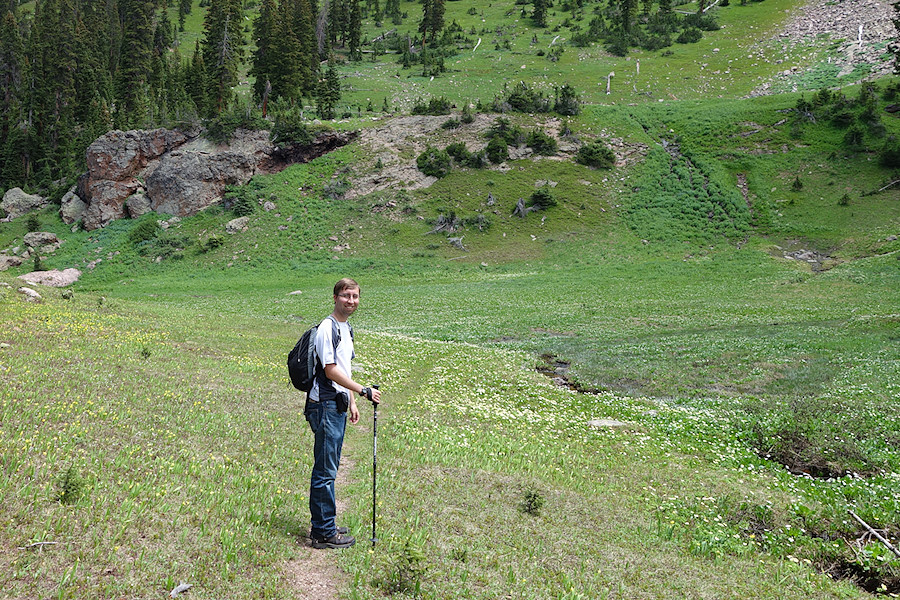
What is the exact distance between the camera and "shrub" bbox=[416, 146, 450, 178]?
7219 cm

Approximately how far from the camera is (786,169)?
6700 cm

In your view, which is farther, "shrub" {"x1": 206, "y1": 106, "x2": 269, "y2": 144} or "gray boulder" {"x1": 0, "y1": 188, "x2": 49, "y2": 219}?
"gray boulder" {"x1": 0, "y1": 188, "x2": 49, "y2": 219}

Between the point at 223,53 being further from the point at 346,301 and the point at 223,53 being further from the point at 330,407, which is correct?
the point at 330,407

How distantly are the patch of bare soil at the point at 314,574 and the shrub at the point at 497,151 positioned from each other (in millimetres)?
71723

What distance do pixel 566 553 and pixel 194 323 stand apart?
85.7 ft

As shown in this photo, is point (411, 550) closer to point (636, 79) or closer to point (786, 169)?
point (786, 169)

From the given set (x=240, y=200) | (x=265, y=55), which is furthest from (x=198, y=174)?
(x=265, y=55)

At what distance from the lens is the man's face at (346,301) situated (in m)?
6.97

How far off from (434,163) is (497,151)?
9732 mm

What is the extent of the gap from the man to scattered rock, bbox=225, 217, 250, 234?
6319 cm

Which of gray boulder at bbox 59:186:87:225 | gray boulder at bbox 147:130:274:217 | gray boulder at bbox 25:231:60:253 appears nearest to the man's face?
gray boulder at bbox 147:130:274:217

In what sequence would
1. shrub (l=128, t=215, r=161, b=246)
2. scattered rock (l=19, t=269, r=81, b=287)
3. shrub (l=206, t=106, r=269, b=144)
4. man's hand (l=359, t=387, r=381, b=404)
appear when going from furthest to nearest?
shrub (l=206, t=106, r=269, b=144)
shrub (l=128, t=215, r=161, b=246)
scattered rock (l=19, t=269, r=81, b=287)
man's hand (l=359, t=387, r=381, b=404)

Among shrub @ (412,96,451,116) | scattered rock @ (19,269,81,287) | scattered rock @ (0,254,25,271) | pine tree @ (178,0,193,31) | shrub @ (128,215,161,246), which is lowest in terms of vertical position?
scattered rock @ (19,269,81,287)

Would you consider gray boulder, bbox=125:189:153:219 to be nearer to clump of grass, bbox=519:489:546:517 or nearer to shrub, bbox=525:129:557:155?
shrub, bbox=525:129:557:155
